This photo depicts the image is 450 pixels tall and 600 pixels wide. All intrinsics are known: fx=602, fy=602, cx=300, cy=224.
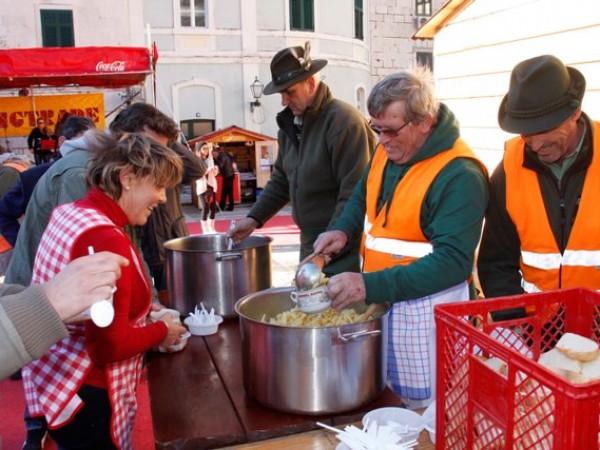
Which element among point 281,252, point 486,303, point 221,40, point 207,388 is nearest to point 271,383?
point 207,388

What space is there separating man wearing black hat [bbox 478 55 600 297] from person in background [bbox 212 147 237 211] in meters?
11.4

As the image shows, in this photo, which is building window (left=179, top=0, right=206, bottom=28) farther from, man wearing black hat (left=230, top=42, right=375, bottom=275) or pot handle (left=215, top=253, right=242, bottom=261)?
pot handle (left=215, top=253, right=242, bottom=261)

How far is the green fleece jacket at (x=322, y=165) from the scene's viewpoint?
9.55 feet

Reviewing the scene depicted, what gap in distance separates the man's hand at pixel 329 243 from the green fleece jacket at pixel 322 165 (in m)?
0.43

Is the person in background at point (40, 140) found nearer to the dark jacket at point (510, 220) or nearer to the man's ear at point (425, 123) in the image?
the man's ear at point (425, 123)

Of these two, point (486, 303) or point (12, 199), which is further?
point (12, 199)

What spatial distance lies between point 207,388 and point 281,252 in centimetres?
690

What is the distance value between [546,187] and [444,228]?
1.11 feet

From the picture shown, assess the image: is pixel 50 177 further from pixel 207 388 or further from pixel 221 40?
pixel 221 40

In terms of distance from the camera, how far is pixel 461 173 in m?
1.93

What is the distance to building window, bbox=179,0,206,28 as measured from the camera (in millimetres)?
16562

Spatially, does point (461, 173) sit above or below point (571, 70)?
below

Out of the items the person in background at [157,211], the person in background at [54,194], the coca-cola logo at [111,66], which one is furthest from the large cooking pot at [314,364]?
the coca-cola logo at [111,66]

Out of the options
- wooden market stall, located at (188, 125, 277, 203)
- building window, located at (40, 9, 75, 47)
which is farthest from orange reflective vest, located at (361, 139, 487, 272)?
building window, located at (40, 9, 75, 47)
